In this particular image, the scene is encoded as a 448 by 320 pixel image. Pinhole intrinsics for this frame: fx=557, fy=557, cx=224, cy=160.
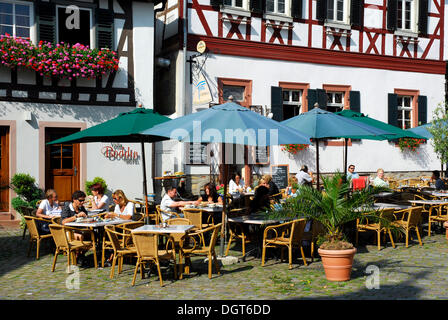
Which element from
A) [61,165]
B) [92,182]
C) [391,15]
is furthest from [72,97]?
[391,15]

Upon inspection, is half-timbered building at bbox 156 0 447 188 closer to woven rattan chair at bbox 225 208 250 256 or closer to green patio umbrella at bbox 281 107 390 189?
green patio umbrella at bbox 281 107 390 189

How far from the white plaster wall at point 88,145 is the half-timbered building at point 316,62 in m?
1.78

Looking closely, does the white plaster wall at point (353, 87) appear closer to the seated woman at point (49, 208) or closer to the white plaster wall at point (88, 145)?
the white plaster wall at point (88, 145)

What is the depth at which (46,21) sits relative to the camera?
13.1 meters

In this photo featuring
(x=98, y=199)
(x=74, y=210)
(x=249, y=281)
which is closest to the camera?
(x=249, y=281)

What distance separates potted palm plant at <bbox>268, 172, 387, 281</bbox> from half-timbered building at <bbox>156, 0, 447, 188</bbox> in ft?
24.8

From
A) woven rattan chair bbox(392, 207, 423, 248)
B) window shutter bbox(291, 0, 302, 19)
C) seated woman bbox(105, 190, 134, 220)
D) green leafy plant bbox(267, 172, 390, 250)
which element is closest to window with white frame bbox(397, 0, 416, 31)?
window shutter bbox(291, 0, 302, 19)

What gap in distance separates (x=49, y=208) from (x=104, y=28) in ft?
18.8

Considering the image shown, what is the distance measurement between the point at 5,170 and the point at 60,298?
24.6 feet

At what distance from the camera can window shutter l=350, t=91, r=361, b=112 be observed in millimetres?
17391

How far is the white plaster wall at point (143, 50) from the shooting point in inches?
555

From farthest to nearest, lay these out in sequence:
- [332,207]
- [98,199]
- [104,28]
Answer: [104,28] < [98,199] < [332,207]

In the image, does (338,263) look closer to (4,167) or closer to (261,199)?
(261,199)

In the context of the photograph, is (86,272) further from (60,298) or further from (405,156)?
(405,156)
